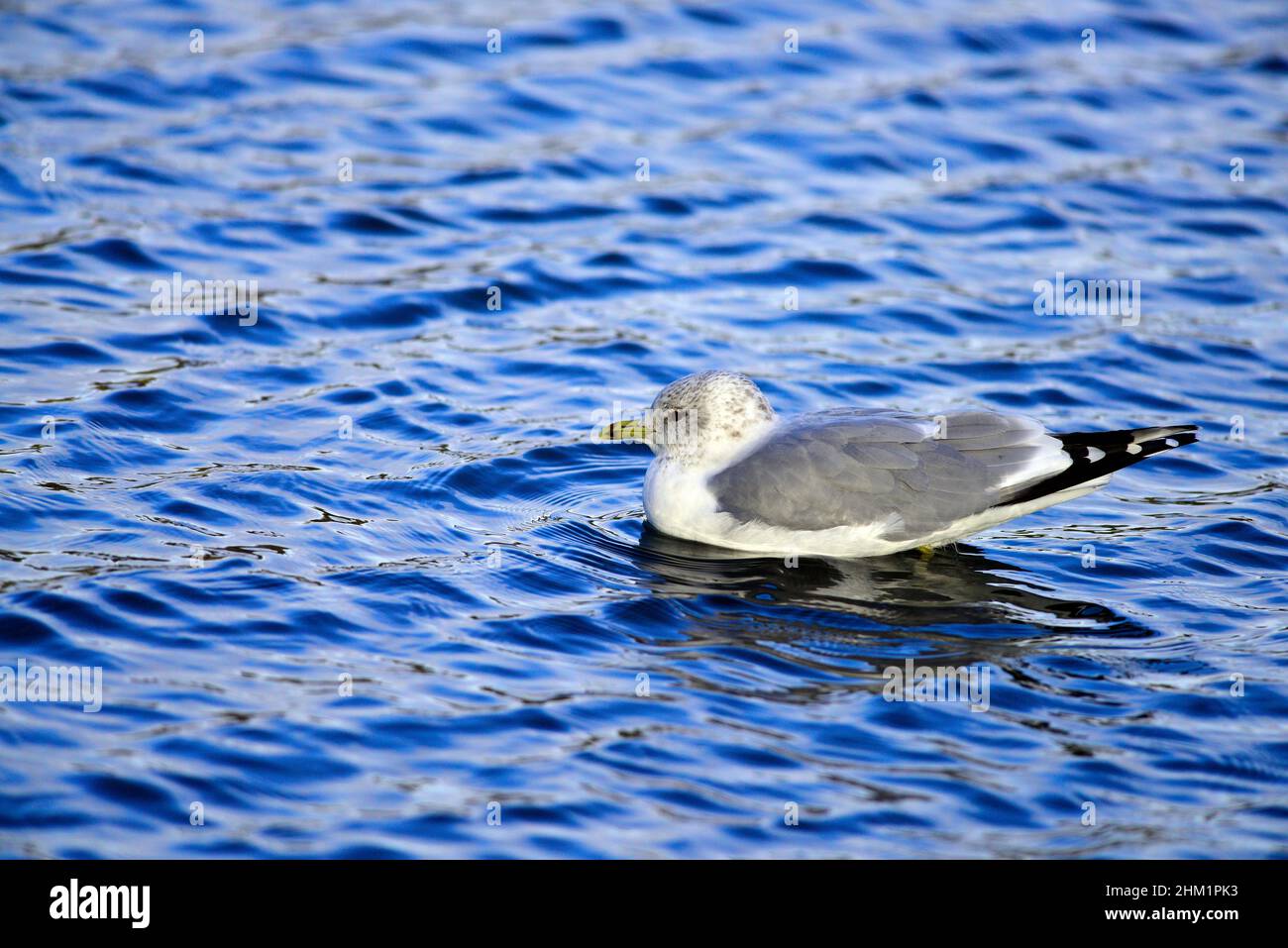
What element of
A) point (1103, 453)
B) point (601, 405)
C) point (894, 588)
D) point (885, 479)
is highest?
point (601, 405)

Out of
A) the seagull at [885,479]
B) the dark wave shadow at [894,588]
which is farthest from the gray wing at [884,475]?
the dark wave shadow at [894,588]

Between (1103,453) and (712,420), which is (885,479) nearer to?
(712,420)

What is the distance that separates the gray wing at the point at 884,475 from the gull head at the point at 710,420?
1.02 feet

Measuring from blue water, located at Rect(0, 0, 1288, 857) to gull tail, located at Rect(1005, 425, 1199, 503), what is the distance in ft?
1.60

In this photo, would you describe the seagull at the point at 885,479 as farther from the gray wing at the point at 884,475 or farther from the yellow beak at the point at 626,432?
the yellow beak at the point at 626,432

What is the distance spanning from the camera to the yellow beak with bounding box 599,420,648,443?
27.8 ft

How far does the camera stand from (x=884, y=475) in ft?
25.7

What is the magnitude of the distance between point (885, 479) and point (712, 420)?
1.01 metres

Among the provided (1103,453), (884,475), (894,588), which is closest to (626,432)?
(884,475)

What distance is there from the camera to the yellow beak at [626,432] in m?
8.48
